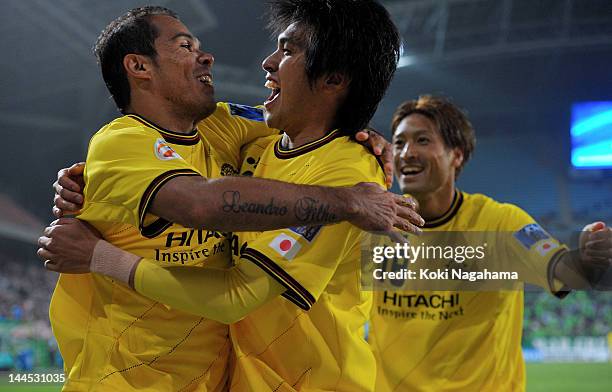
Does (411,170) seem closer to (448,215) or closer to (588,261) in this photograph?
(448,215)

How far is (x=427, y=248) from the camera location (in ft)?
12.0

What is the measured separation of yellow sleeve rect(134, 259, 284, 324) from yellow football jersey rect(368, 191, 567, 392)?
1.72 metres

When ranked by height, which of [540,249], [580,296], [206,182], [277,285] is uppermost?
[580,296]

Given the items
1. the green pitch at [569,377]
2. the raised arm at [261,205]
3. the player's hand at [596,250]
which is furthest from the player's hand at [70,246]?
the green pitch at [569,377]

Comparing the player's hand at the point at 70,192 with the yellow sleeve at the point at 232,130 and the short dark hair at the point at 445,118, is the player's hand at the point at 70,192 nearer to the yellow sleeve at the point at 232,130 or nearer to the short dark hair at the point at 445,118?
the yellow sleeve at the point at 232,130

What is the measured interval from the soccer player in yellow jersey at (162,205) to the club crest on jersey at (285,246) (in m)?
0.09

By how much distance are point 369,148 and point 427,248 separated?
1.47 metres

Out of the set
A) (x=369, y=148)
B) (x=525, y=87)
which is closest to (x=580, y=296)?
(x=525, y=87)

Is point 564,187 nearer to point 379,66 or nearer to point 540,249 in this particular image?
point 540,249

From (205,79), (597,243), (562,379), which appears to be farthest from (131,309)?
(562,379)

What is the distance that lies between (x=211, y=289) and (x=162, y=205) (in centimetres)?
27

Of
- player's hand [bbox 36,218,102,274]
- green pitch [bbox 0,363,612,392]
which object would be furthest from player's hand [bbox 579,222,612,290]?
green pitch [bbox 0,363,612,392]

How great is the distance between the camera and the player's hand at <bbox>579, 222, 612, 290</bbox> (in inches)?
105

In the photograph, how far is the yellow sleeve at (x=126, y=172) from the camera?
Result: 1.90 metres
